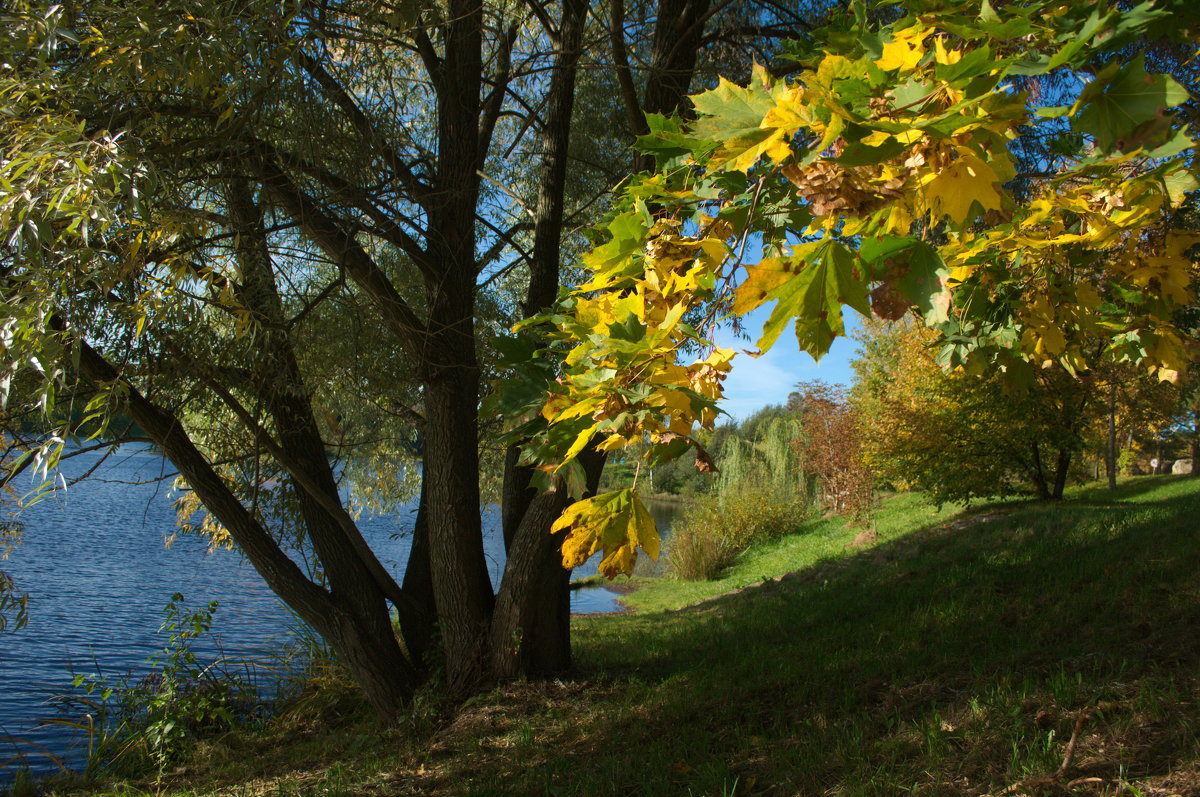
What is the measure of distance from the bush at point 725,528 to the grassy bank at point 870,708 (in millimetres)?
8327

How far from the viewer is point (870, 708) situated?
142 inches

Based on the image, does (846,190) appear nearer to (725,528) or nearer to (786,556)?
(786,556)

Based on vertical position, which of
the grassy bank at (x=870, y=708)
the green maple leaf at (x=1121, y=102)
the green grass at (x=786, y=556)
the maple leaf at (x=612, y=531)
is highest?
the green maple leaf at (x=1121, y=102)

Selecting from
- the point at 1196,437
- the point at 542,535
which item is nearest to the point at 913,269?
the point at 542,535

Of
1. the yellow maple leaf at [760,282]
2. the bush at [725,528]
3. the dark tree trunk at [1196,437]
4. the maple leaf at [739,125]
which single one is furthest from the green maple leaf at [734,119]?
the dark tree trunk at [1196,437]

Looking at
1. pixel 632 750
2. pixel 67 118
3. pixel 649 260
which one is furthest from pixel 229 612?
pixel 649 260

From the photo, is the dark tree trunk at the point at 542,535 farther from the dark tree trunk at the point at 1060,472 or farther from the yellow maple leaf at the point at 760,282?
the dark tree trunk at the point at 1060,472

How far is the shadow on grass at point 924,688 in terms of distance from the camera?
2.81 metres

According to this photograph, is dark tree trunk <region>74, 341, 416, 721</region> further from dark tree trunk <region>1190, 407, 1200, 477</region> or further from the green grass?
dark tree trunk <region>1190, 407, 1200, 477</region>

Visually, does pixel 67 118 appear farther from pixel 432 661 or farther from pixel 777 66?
pixel 777 66

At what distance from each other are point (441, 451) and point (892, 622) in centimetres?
336

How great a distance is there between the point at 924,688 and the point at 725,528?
1321 centimetres

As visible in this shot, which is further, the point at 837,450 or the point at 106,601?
the point at 837,450

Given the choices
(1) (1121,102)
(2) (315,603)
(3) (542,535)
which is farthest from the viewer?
(2) (315,603)
